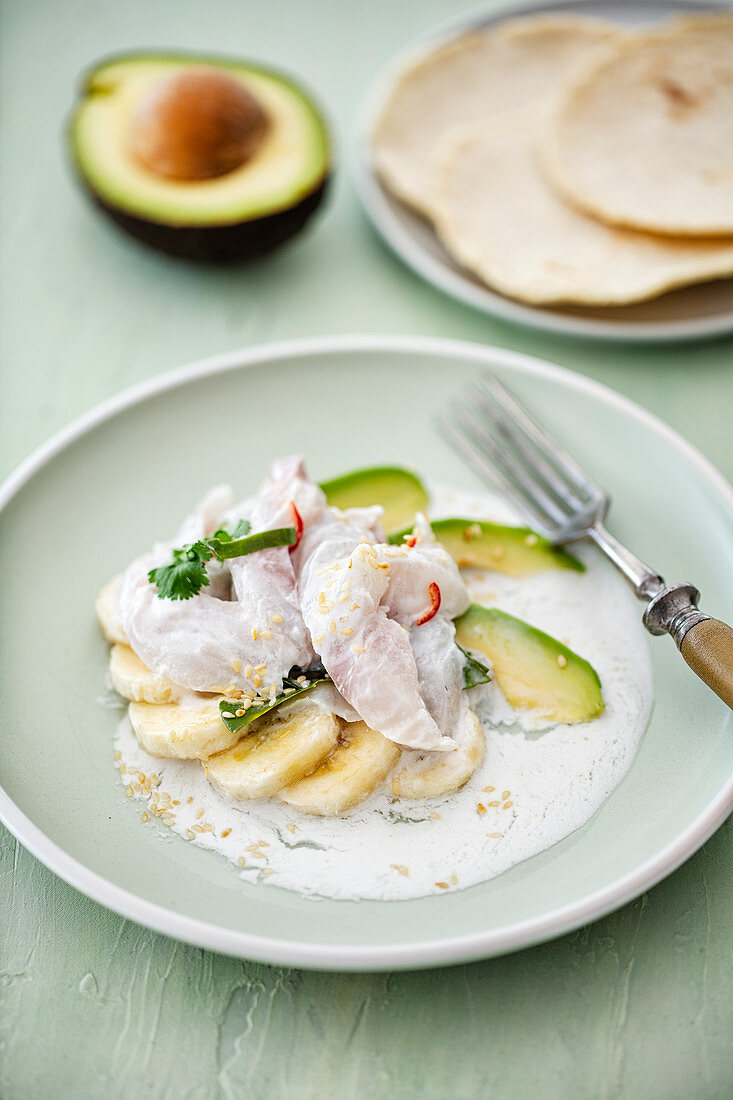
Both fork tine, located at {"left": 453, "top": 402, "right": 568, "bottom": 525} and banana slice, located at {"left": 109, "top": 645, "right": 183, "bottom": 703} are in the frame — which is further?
fork tine, located at {"left": 453, "top": 402, "right": 568, "bottom": 525}

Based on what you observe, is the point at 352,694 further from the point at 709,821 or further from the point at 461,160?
the point at 461,160

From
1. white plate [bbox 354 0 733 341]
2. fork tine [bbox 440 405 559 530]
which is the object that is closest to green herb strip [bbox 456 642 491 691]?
fork tine [bbox 440 405 559 530]

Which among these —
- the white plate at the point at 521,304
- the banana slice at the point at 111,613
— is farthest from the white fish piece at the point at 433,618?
the white plate at the point at 521,304

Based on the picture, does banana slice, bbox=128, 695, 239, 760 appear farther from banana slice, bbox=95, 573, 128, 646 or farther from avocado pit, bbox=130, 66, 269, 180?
avocado pit, bbox=130, 66, 269, 180

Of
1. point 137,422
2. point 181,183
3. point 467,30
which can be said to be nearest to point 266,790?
point 137,422

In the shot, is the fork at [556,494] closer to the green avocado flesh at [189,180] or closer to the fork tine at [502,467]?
the fork tine at [502,467]

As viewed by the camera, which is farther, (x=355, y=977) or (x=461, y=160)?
(x=461, y=160)
